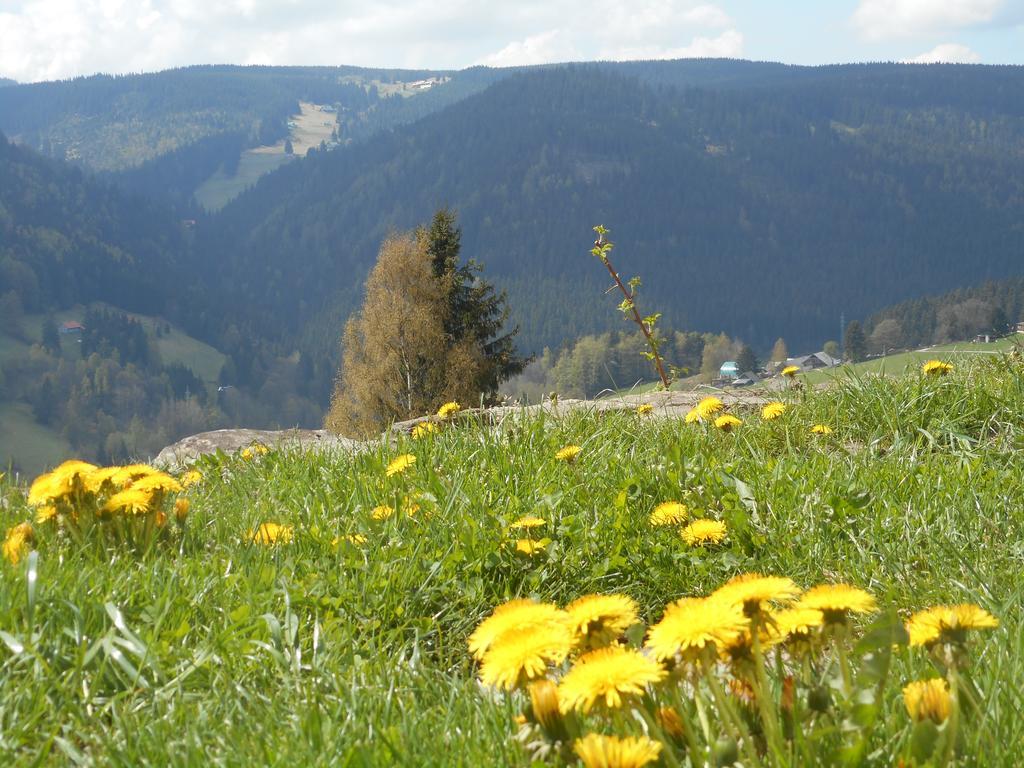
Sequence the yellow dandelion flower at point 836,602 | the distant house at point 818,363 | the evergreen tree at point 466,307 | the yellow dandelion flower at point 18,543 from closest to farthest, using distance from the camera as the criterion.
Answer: the yellow dandelion flower at point 836,602, the yellow dandelion flower at point 18,543, the distant house at point 818,363, the evergreen tree at point 466,307

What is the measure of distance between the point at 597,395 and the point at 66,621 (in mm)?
4169

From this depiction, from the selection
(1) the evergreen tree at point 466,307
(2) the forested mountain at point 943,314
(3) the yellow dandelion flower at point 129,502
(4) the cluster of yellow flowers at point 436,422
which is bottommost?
(2) the forested mountain at point 943,314

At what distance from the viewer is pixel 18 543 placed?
2654 mm

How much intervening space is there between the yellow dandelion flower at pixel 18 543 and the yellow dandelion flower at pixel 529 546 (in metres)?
1.43

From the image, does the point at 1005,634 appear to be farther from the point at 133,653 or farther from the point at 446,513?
the point at 133,653

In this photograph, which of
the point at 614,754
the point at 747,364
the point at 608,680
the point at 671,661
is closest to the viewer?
the point at 614,754

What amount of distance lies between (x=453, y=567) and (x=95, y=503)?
1.13 meters

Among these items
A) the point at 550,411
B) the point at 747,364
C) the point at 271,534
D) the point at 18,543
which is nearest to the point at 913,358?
the point at 550,411

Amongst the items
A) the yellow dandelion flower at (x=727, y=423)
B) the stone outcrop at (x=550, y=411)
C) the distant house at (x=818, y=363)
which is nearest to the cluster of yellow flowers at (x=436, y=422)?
the stone outcrop at (x=550, y=411)

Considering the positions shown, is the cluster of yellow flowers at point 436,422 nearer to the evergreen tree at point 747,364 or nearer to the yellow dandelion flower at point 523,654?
the yellow dandelion flower at point 523,654

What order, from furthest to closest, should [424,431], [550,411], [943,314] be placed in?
[943,314] < [550,411] < [424,431]

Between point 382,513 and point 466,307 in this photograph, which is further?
point 466,307

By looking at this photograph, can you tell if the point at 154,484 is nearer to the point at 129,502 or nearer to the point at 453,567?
the point at 129,502

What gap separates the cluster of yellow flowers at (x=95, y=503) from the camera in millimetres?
2727
